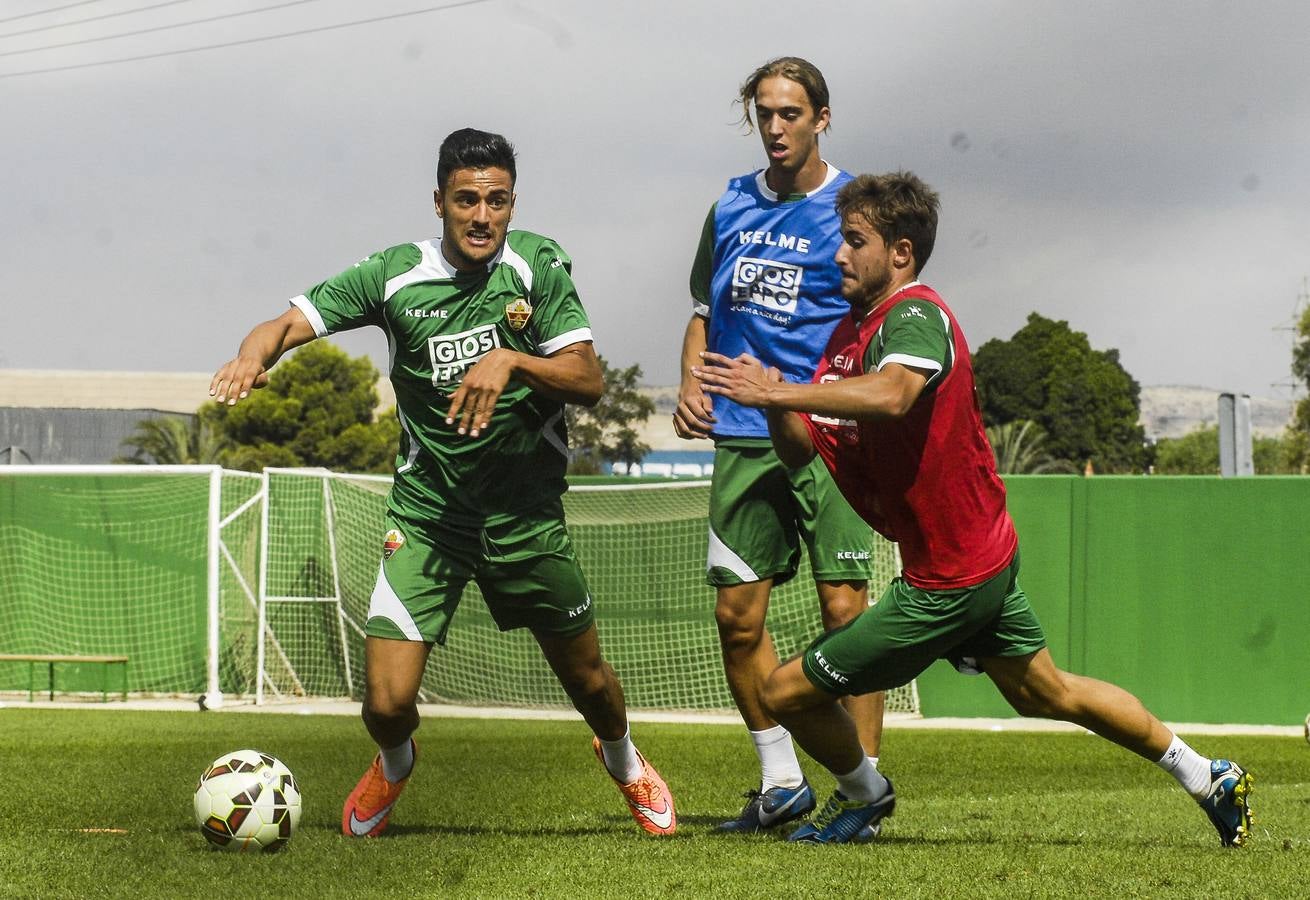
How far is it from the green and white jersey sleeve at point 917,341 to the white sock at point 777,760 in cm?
175

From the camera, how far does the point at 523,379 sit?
5.27 meters

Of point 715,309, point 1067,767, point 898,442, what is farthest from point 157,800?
point 1067,767

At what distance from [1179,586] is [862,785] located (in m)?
10.2

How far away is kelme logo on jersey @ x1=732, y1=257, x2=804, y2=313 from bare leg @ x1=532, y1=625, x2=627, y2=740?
4.79 feet

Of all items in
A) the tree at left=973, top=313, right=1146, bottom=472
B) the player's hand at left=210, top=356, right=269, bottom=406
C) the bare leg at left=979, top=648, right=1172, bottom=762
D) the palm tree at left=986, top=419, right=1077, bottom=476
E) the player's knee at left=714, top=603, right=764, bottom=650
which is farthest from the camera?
the tree at left=973, top=313, right=1146, bottom=472

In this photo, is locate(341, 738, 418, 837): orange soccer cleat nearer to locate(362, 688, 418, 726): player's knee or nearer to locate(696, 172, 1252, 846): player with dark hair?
locate(362, 688, 418, 726): player's knee

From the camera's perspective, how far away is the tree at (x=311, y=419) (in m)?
64.1

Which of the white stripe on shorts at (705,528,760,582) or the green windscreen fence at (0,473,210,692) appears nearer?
the white stripe on shorts at (705,528,760,582)

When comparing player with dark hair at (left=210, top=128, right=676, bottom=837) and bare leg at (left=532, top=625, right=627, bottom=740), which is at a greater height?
player with dark hair at (left=210, top=128, right=676, bottom=837)

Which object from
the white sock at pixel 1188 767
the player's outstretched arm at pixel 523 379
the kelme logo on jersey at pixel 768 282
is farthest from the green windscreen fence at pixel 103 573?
the white sock at pixel 1188 767

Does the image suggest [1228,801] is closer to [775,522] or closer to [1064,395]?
[775,522]

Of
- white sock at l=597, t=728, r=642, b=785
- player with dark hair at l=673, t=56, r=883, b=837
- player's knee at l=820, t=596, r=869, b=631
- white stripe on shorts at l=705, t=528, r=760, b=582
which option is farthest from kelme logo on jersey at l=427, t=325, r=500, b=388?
player's knee at l=820, t=596, r=869, b=631

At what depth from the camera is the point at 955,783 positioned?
886cm

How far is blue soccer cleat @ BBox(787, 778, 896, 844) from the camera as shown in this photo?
534 cm
